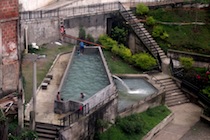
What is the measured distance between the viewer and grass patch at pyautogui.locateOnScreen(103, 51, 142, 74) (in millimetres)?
33562

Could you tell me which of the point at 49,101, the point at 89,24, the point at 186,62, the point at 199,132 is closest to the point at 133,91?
the point at 199,132

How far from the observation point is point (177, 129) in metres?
30.0

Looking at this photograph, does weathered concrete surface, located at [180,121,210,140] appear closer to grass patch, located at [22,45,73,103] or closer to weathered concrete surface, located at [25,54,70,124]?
weathered concrete surface, located at [25,54,70,124]

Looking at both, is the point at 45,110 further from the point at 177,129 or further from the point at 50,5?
the point at 50,5

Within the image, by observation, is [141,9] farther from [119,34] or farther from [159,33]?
[119,34]

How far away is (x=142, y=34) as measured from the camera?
1442 inches

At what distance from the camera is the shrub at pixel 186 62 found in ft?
114

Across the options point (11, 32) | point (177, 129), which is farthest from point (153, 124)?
point (11, 32)

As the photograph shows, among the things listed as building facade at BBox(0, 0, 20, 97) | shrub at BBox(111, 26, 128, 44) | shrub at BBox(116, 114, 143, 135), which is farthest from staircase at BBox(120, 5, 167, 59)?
building facade at BBox(0, 0, 20, 97)

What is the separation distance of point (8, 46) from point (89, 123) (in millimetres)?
6814

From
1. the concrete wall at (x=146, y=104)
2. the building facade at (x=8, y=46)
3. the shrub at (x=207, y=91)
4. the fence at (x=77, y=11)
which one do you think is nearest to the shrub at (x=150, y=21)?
the fence at (x=77, y=11)

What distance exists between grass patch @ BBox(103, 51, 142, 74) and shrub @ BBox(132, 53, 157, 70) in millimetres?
453

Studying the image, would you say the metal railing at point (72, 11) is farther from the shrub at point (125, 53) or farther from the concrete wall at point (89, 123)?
the concrete wall at point (89, 123)

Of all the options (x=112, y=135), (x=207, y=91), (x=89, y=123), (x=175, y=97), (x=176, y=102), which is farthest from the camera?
(x=175, y=97)
